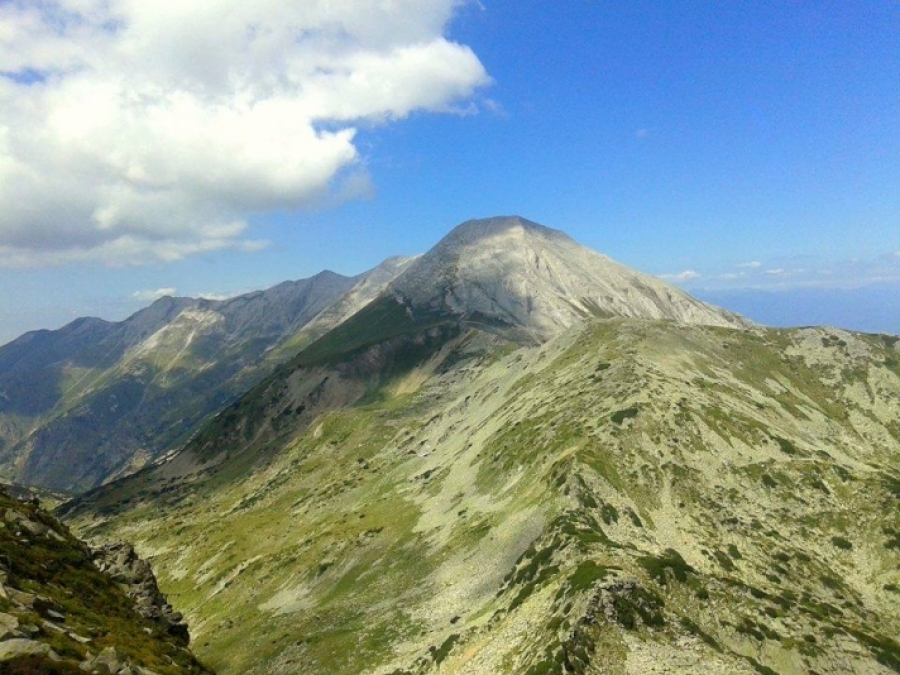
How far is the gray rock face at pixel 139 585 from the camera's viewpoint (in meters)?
48.4

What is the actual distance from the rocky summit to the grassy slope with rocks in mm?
309

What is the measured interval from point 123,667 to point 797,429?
121 meters

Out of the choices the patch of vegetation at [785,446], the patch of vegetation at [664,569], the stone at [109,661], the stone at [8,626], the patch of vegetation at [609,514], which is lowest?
the patch of vegetation at [785,446]

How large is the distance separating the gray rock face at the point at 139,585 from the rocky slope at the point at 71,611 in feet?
0.42

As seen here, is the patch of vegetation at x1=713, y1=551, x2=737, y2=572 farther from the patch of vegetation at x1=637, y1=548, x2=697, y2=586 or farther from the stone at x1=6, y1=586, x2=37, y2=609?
the stone at x1=6, y1=586, x2=37, y2=609

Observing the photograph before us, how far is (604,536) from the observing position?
6138cm

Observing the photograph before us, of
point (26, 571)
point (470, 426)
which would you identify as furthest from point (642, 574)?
point (470, 426)

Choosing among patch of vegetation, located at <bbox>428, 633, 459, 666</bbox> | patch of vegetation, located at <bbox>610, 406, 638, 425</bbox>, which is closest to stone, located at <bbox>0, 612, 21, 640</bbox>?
patch of vegetation, located at <bbox>428, 633, 459, 666</bbox>

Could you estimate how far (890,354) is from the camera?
157750mm

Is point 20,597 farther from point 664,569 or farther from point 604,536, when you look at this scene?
point 604,536

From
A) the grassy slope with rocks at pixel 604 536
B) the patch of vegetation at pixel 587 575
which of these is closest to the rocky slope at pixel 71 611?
the grassy slope with rocks at pixel 604 536

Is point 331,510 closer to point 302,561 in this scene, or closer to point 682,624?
point 302,561

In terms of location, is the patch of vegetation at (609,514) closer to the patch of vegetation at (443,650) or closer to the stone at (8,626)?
the patch of vegetation at (443,650)

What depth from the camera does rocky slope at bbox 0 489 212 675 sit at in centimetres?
2464
